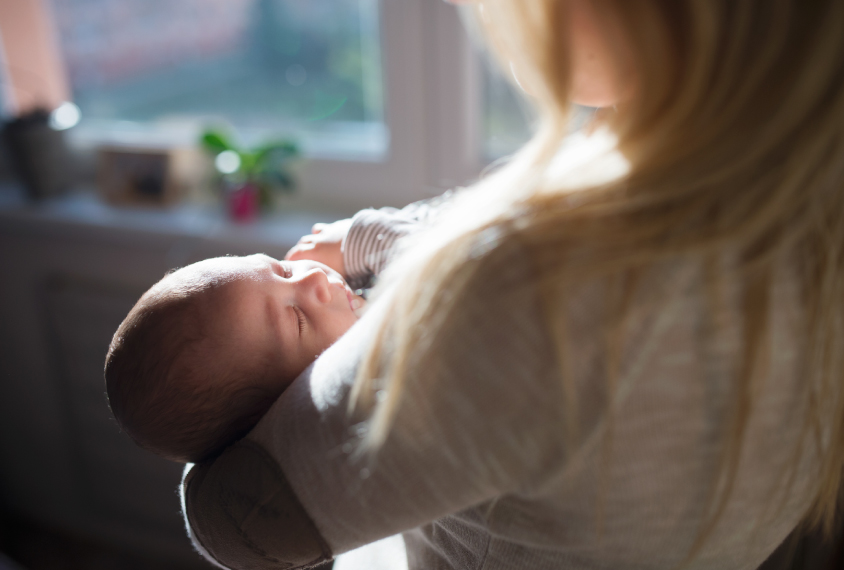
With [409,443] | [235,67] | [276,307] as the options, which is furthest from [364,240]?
[235,67]

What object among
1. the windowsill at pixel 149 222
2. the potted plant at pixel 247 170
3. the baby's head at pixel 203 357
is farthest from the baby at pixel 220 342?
the potted plant at pixel 247 170

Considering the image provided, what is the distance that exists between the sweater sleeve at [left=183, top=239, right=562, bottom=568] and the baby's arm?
27 centimetres

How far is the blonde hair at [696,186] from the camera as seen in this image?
0.39 meters

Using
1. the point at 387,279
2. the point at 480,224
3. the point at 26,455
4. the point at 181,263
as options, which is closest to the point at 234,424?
the point at 387,279

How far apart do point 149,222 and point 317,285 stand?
3.27 feet

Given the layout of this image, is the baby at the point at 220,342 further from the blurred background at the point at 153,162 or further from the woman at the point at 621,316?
the blurred background at the point at 153,162

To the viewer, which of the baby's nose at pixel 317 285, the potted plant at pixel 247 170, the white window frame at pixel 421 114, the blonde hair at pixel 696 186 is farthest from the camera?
the potted plant at pixel 247 170

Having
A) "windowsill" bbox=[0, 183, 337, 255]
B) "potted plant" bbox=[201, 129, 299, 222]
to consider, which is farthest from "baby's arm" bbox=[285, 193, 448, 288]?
"potted plant" bbox=[201, 129, 299, 222]

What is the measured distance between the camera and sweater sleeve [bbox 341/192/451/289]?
746mm

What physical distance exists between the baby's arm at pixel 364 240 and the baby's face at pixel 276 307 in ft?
0.08

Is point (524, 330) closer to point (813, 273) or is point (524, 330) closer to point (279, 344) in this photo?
point (813, 273)

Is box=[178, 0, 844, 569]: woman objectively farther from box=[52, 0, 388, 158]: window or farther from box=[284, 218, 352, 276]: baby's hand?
box=[52, 0, 388, 158]: window

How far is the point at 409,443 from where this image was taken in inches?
16.8

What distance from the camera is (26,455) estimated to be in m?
1.94
